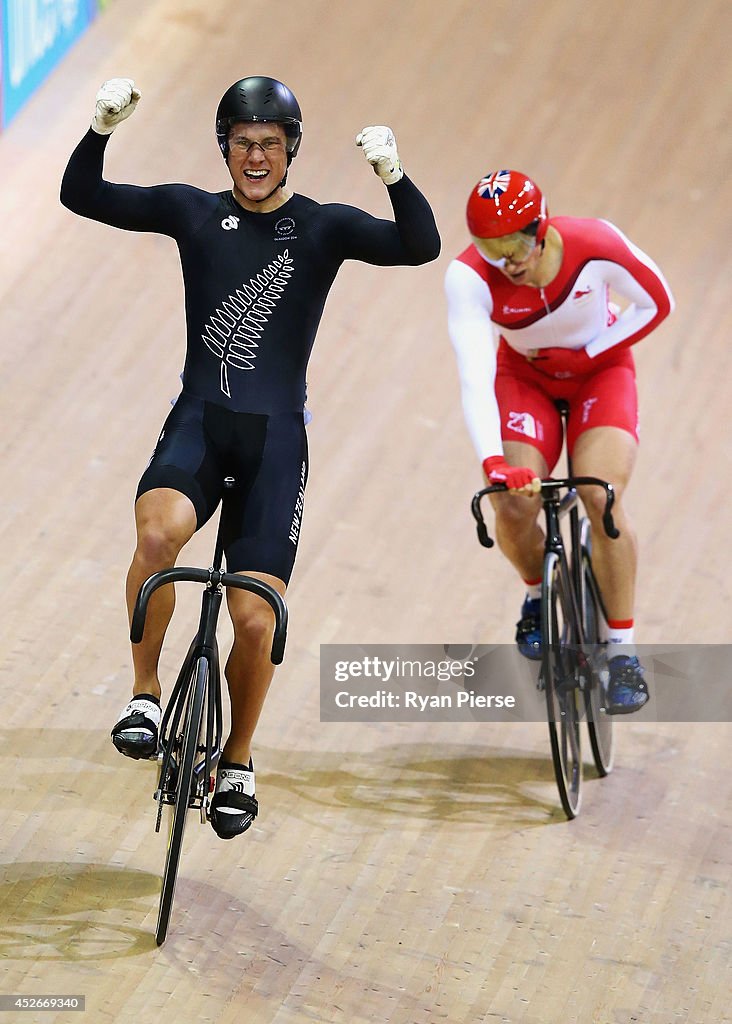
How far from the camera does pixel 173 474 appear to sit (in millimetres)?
3334

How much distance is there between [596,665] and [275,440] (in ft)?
4.79

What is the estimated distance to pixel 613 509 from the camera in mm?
4195

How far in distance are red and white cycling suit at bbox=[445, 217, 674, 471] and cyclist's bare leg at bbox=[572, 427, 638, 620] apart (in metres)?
0.06

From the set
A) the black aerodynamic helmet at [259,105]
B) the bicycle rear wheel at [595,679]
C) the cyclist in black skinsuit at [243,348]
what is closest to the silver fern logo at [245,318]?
the cyclist in black skinsuit at [243,348]

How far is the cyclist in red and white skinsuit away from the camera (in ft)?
13.2

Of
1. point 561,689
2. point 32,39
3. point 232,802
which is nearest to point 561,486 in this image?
point 561,689

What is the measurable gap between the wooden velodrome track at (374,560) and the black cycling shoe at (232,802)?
13.3 inches

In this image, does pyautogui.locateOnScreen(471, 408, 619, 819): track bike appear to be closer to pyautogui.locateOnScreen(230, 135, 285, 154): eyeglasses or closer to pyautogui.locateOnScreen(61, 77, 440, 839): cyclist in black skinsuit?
→ pyautogui.locateOnScreen(61, 77, 440, 839): cyclist in black skinsuit

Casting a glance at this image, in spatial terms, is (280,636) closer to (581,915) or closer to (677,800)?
(581,915)

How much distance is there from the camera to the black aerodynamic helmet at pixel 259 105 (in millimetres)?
3258

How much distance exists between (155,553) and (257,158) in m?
0.96

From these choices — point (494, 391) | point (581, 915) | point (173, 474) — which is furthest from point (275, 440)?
point (581, 915)

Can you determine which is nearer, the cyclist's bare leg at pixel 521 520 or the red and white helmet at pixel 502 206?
the red and white helmet at pixel 502 206

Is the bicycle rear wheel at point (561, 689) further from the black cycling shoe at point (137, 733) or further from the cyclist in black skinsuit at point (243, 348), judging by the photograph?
the black cycling shoe at point (137, 733)
